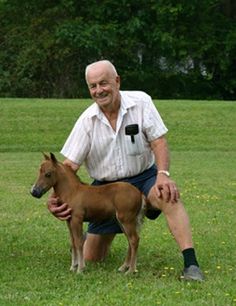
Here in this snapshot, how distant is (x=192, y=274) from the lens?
22.6 ft

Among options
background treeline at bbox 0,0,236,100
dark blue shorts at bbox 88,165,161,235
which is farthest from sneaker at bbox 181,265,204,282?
background treeline at bbox 0,0,236,100

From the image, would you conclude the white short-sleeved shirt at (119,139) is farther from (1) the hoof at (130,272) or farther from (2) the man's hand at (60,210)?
(1) the hoof at (130,272)

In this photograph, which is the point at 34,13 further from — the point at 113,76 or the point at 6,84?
the point at 113,76

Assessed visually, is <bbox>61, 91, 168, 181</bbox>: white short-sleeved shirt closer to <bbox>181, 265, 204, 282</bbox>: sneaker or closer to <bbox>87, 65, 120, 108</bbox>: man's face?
<bbox>87, 65, 120, 108</bbox>: man's face

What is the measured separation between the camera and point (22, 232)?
9.41 metres

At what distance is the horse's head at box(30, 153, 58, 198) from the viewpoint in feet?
23.2

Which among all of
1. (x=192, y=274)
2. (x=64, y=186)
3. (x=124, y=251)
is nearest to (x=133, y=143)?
(x=64, y=186)

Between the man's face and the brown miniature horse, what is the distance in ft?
1.95

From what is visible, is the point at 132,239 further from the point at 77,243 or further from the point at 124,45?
the point at 124,45

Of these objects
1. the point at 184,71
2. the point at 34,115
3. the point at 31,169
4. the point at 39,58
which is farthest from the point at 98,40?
the point at 31,169

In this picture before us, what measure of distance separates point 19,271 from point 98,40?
29033 mm

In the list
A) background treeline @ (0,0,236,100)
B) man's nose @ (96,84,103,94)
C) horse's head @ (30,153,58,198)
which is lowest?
background treeline @ (0,0,236,100)

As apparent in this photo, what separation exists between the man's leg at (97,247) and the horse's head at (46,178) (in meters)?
0.94

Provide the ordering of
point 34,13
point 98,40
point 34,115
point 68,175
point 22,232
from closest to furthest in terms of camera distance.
Result: point 68,175
point 22,232
point 34,115
point 98,40
point 34,13
